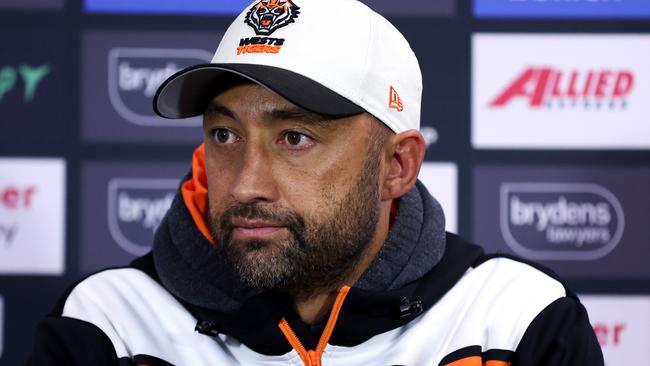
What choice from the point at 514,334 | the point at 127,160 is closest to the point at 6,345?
the point at 127,160

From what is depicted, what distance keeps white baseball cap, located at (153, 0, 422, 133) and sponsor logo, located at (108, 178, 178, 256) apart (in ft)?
2.83

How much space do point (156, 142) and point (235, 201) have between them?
1013 mm

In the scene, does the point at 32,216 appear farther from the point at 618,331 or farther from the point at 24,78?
the point at 618,331

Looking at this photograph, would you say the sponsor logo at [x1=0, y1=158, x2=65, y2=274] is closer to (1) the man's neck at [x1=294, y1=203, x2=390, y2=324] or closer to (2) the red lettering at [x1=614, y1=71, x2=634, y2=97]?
(1) the man's neck at [x1=294, y1=203, x2=390, y2=324]

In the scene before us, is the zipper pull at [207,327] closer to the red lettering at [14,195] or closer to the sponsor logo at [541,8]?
the red lettering at [14,195]

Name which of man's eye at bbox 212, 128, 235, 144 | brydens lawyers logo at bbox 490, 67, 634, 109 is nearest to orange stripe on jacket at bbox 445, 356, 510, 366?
man's eye at bbox 212, 128, 235, 144

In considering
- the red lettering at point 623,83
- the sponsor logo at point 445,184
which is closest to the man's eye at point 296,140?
the sponsor logo at point 445,184

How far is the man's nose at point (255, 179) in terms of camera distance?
1.08m

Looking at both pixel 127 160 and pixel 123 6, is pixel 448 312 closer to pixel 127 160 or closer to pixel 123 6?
pixel 127 160

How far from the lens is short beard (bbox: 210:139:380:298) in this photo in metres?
1.11

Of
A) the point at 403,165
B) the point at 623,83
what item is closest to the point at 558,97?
the point at 623,83

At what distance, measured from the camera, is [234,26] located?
1215 millimetres

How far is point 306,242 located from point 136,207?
3.36 ft

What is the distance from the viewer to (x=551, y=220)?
6.81 ft
